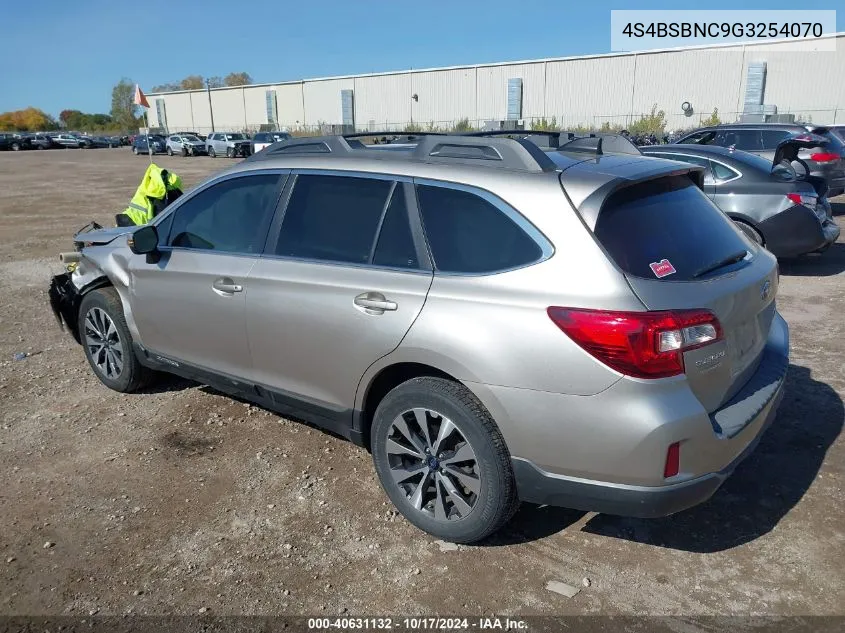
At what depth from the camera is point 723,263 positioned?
307 centimetres

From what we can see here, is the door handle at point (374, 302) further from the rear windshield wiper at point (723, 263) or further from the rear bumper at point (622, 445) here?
the rear windshield wiper at point (723, 263)

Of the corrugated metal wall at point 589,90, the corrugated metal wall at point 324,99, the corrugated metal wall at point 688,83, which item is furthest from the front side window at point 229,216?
the corrugated metal wall at point 324,99

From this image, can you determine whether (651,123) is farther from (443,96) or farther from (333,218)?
(333,218)

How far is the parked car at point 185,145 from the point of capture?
145ft

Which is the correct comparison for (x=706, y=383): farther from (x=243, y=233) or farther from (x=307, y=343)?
(x=243, y=233)

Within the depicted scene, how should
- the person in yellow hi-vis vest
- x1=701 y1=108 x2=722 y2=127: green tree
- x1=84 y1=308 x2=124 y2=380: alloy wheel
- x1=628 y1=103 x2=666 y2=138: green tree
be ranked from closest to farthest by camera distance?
x1=84 y1=308 x2=124 y2=380: alloy wheel → the person in yellow hi-vis vest → x1=701 y1=108 x2=722 y2=127: green tree → x1=628 y1=103 x2=666 y2=138: green tree

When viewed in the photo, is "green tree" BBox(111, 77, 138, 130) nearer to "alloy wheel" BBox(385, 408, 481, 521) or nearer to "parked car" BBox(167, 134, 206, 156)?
"parked car" BBox(167, 134, 206, 156)

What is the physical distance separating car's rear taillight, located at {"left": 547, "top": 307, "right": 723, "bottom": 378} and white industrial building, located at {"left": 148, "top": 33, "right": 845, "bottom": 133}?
3681 cm

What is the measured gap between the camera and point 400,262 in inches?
127

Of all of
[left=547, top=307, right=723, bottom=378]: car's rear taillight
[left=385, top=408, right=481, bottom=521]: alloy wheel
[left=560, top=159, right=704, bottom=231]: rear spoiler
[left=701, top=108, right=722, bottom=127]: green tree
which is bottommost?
[left=385, top=408, right=481, bottom=521]: alloy wheel

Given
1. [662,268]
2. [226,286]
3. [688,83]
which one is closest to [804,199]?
[662,268]

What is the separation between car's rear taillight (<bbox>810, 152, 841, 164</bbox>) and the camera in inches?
494

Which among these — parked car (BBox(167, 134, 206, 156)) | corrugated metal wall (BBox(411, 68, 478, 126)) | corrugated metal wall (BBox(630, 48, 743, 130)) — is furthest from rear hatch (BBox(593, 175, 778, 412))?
corrugated metal wall (BBox(411, 68, 478, 126))

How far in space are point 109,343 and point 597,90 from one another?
4194cm
